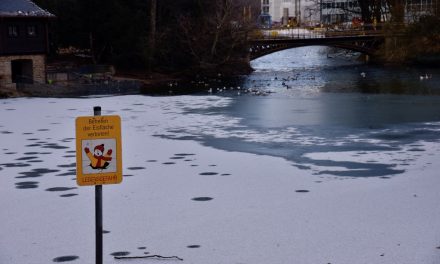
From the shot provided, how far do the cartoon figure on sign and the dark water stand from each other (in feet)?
30.8

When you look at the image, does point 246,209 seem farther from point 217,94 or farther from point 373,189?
point 217,94

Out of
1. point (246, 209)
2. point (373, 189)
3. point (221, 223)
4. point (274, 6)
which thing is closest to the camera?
point (221, 223)

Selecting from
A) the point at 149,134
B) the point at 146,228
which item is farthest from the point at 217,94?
the point at 146,228

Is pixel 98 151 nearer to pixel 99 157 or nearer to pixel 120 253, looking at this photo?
pixel 99 157

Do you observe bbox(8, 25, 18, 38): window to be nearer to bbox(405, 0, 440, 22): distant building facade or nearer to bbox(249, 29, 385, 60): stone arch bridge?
bbox(249, 29, 385, 60): stone arch bridge

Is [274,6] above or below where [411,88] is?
above

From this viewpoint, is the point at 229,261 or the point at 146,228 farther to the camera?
the point at 146,228

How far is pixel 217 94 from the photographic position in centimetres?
4003

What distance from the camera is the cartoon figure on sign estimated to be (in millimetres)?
7570

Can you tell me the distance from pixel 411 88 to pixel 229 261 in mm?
33932

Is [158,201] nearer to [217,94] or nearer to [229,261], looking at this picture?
[229,261]

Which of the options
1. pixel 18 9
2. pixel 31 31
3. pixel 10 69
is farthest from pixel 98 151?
pixel 31 31

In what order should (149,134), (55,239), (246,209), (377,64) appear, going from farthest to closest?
1. (377,64)
2. (149,134)
3. (246,209)
4. (55,239)

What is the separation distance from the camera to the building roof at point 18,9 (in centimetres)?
4050
